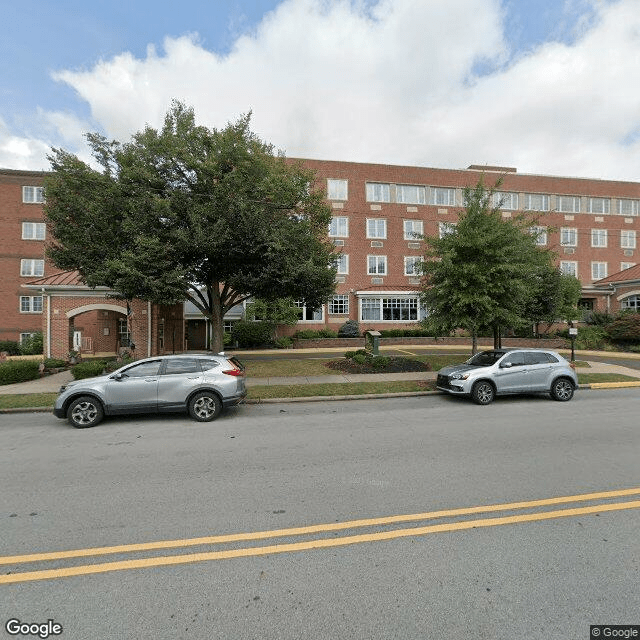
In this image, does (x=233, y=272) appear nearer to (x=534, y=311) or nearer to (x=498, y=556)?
(x=498, y=556)

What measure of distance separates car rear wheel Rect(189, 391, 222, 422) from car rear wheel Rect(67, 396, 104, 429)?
1866mm

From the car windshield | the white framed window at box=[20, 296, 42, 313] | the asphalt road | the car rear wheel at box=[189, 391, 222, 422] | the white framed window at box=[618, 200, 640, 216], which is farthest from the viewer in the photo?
the white framed window at box=[618, 200, 640, 216]

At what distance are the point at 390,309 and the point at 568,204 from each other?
21190 mm

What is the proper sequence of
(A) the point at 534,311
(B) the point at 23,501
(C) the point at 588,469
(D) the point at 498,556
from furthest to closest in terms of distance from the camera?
(A) the point at 534,311
(C) the point at 588,469
(B) the point at 23,501
(D) the point at 498,556

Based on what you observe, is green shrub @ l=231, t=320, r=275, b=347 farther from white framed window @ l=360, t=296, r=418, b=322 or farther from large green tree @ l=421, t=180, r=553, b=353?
large green tree @ l=421, t=180, r=553, b=353

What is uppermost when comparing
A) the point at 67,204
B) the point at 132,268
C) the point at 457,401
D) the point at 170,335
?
the point at 67,204

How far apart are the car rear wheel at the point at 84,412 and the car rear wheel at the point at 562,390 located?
11099 millimetres

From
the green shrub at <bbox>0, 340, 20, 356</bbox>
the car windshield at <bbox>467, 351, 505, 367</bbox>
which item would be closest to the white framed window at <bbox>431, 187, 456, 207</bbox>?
the car windshield at <bbox>467, 351, 505, 367</bbox>

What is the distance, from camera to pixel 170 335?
70.3ft

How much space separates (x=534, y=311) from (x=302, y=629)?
24868 millimetres

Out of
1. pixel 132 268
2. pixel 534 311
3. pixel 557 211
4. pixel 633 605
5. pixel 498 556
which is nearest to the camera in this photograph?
A: pixel 633 605

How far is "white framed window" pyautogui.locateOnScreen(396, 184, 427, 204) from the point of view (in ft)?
106

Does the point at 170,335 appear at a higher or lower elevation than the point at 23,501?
higher

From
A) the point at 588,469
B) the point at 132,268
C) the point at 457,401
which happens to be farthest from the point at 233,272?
the point at 588,469
